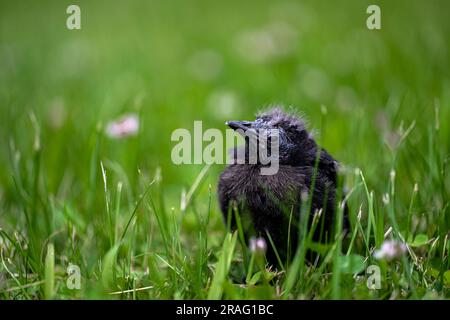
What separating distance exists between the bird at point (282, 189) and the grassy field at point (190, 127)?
13 centimetres

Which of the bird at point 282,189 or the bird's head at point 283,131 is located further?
the bird's head at point 283,131

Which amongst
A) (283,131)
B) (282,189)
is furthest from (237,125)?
(282,189)

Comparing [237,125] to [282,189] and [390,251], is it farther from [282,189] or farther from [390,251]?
[390,251]

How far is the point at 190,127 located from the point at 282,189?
2.29m

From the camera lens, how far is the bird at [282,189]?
2.58m

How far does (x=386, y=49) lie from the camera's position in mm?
5621

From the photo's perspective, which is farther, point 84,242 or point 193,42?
point 193,42

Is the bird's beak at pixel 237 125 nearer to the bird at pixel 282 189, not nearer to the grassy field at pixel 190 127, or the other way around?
the bird at pixel 282 189

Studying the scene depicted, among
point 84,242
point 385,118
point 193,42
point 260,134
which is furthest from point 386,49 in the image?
point 84,242

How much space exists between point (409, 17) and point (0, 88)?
13.9 ft

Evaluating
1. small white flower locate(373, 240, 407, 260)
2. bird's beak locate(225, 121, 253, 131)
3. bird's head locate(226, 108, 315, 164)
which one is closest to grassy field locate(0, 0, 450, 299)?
small white flower locate(373, 240, 407, 260)

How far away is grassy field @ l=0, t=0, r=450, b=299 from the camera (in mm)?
2512

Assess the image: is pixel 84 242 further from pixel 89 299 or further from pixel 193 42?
pixel 193 42

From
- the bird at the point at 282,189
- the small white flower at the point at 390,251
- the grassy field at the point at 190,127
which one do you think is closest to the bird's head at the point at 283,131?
the bird at the point at 282,189
